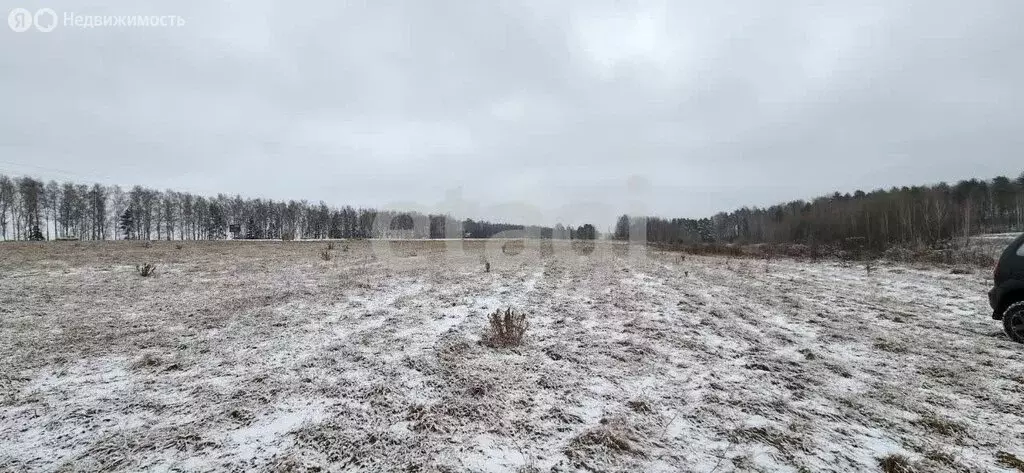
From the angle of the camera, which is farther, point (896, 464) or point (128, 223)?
point (128, 223)

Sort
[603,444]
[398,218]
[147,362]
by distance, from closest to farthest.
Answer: [603,444], [147,362], [398,218]

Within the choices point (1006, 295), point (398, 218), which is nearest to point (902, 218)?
point (1006, 295)

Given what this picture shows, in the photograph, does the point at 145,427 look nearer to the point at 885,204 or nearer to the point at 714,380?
the point at 714,380

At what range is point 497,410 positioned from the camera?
13.6ft

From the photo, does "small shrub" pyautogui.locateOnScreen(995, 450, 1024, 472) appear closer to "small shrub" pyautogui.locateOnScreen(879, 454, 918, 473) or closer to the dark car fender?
"small shrub" pyautogui.locateOnScreen(879, 454, 918, 473)

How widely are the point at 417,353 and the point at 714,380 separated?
4.44 metres

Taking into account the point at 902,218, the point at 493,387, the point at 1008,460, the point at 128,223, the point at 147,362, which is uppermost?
the point at 128,223

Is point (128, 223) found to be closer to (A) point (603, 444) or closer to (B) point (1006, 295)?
(A) point (603, 444)

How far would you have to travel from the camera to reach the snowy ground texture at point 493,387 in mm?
3379

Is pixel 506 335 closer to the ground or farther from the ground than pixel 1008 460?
farther from the ground

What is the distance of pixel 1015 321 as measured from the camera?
6.72 meters

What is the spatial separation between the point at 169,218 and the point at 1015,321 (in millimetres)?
115970

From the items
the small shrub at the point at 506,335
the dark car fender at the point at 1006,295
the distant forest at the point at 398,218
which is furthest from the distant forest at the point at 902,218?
the small shrub at the point at 506,335

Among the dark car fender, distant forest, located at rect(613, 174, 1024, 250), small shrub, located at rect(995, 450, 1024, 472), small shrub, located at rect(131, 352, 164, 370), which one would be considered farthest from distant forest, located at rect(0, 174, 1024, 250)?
small shrub, located at rect(131, 352, 164, 370)
